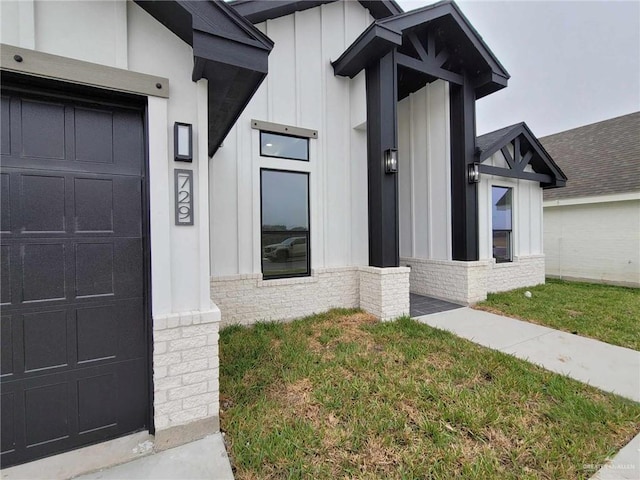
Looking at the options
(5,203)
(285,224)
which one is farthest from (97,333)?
(285,224)

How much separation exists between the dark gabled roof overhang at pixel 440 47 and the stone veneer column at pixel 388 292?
4300mm

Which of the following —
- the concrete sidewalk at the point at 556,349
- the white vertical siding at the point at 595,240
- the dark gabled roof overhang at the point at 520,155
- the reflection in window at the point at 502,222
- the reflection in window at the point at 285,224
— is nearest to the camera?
the concrete sidewalk at the point at 556,349

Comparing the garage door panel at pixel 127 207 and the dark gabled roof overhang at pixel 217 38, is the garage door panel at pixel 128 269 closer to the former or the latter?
the garage door panel at pixel 127 207

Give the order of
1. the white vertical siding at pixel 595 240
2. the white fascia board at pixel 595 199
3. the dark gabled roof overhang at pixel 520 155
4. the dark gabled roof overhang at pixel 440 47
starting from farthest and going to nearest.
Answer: the white vertical siding at pixel 595 240, the white fascia board at pixel 595 199, the dark gabled roof overhang at pixel 520 155, the dark gabled roof overhang at pixel 440 47

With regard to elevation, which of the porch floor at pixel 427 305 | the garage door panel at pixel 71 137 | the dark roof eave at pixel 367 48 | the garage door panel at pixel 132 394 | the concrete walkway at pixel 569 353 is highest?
the dark roof eave at pixel 367 48

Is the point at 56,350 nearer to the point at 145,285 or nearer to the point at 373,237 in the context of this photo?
the point at 145,285

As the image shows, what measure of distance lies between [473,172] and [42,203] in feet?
24.1

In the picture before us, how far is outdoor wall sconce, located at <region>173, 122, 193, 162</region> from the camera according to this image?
91.5 inches

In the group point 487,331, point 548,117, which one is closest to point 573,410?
point 487,331

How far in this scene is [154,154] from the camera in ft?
7.44

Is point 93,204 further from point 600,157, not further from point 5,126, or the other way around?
point 600,157

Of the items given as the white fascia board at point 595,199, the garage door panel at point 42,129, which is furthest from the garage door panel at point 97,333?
the white fascia board at point 595,199

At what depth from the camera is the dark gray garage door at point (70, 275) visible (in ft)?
6.56

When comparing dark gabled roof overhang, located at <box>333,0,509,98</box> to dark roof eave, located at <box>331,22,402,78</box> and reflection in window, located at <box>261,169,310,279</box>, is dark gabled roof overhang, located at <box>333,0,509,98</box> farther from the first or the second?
reflection in window, located at <box>261,169,310,279</box>
